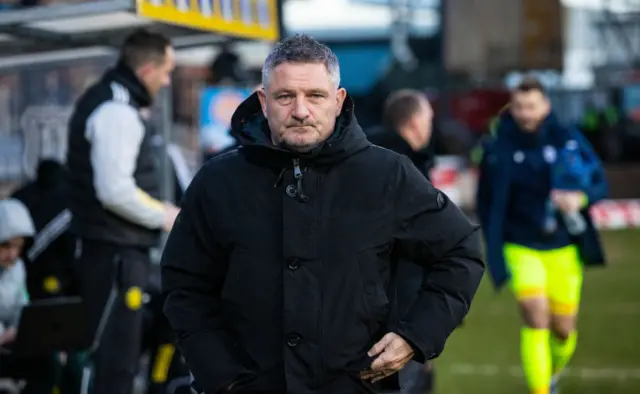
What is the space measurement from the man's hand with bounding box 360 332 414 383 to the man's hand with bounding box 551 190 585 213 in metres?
4.99

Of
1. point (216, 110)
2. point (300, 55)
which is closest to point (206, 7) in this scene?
point (300, 55)

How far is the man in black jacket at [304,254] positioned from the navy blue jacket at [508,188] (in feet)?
16.3

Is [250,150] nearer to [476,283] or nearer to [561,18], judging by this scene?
[476,283]

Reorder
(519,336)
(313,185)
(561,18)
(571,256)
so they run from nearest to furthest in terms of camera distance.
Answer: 1. (313,185)
2. (571,256)
3. (519,336)
4. (561,18)

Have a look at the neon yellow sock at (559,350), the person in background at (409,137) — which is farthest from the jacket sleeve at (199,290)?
the neon yellow sock at (559,350)

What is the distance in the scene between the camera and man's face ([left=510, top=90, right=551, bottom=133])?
934 centimetres

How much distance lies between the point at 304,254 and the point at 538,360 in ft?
16.8

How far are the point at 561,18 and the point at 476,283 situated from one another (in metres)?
23.5

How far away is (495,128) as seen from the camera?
975 cm

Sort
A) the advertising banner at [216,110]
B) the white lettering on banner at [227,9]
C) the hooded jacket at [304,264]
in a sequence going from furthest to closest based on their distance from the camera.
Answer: the advertising banner at [216,110], the white lettering on banner at [227,9], the hooded jacket at [304,264]

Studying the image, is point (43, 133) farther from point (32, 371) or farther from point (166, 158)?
point (32, 371)

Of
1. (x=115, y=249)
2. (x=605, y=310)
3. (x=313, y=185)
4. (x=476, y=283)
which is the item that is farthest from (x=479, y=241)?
(x=605, y=310)

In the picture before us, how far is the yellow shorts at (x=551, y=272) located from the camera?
9.28m

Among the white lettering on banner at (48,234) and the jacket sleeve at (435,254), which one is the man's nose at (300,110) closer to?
the jacket sleeve at (435,254)
